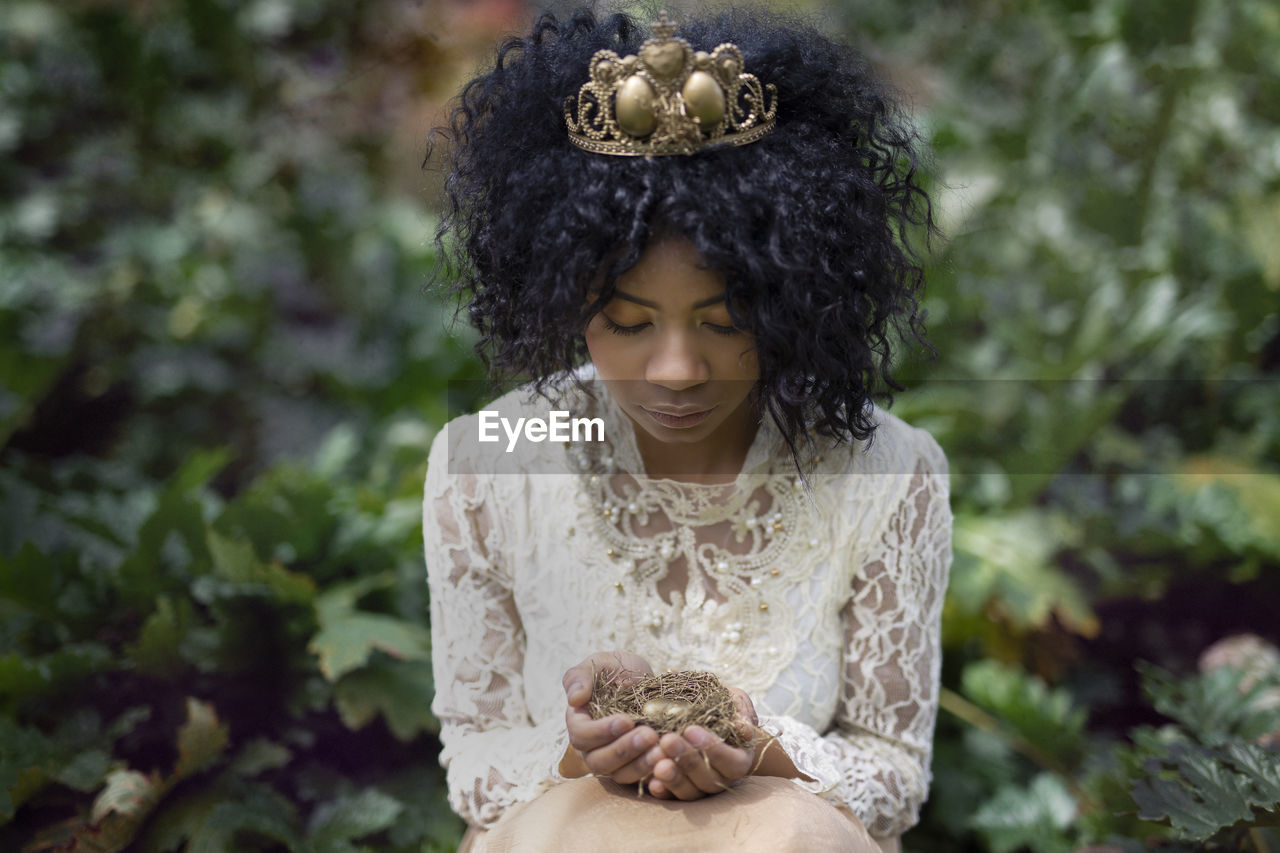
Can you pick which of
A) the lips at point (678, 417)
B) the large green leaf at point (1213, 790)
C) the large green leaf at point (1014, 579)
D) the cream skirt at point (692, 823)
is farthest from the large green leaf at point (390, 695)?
the large green leaf at point (1213, 790)

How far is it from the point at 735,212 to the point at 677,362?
0.18m

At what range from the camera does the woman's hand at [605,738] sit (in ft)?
3.83

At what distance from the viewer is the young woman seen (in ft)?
3.99

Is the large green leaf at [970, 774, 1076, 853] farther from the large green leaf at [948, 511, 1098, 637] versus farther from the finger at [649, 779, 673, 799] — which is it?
the finger at [649, 779, 673, 799]

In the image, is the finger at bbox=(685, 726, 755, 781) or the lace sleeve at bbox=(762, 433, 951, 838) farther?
the lace sleeve at bbox=(762, 433, 951, 838)

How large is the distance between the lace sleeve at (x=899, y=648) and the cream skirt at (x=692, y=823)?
206 millimetres

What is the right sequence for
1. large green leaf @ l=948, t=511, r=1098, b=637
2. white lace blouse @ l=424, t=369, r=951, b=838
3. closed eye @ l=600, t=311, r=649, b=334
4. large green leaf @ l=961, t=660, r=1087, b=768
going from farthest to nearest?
large green leaf @ l=948, t=511, r=1098, b=637 < large green leaf @ l=961, t=660, r=1087, b=768 < white lace blouse @ l=424, t=369, r=951, b=838 < closed eye @ l=600, t=311, r=649, b=334

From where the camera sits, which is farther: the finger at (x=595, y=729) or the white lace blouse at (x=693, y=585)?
the white lace blouse at (x=693, y=585)

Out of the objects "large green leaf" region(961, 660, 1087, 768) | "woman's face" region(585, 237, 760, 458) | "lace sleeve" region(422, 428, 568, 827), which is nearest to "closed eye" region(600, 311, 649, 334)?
"woman's face" region(585, 237, 760, 458)

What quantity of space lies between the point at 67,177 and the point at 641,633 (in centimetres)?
291

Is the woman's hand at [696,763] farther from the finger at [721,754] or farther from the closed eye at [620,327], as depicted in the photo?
the closed eye at [620,327]

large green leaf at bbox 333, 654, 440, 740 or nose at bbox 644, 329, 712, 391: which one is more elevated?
nose at bbox 644, 329, 712, 391

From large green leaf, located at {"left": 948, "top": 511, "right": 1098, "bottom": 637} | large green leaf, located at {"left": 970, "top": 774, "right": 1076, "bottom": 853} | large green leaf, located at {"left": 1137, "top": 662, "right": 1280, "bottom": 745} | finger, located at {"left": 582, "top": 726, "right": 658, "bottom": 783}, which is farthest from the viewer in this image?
large green leaf, located at {"left": 948, "top": 511, "right": 1098, "bottom": 637}

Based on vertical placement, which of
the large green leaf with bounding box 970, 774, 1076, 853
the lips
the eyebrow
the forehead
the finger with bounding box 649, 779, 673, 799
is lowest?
the large green leaf with bounding box 970, 774, 1076, 853
